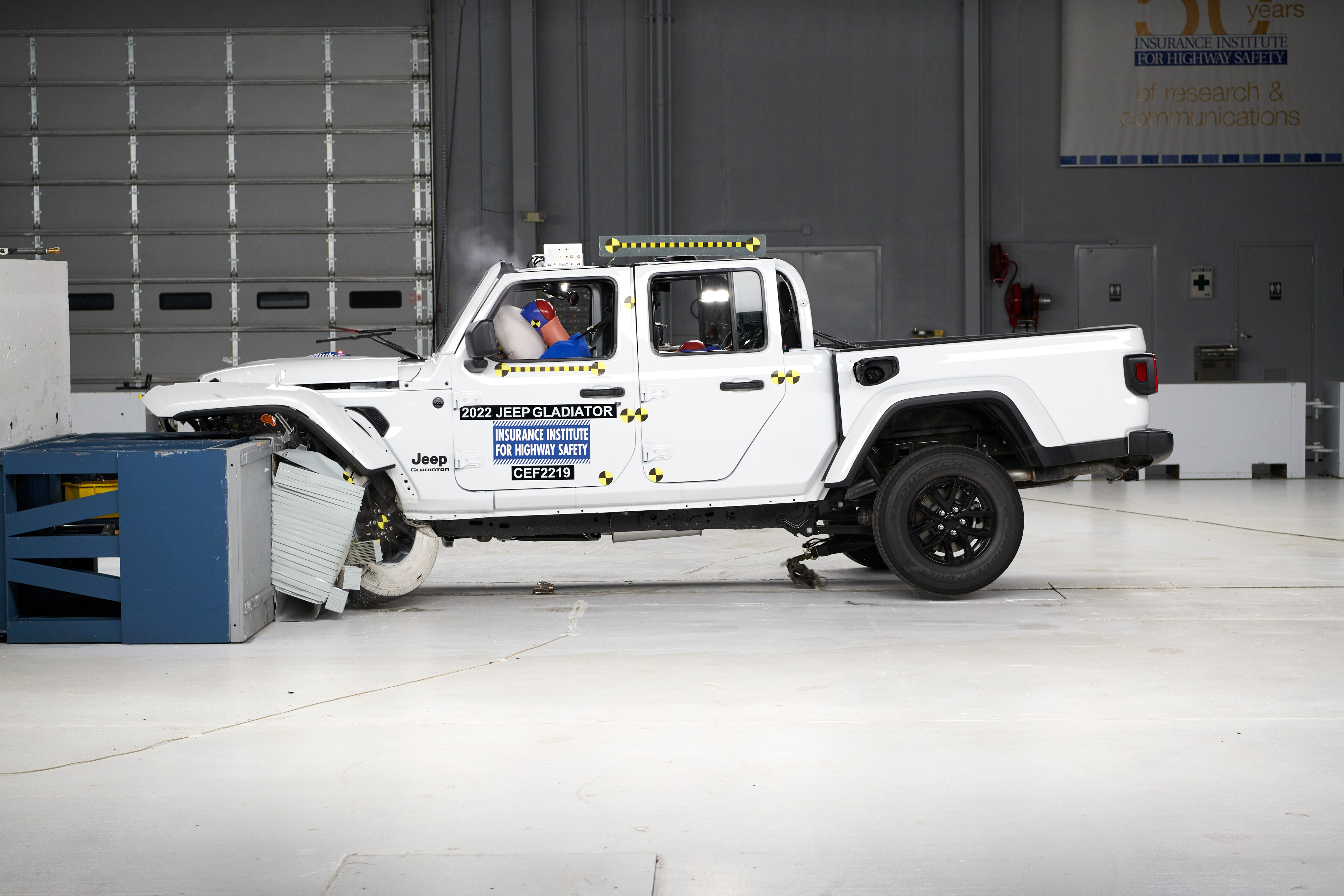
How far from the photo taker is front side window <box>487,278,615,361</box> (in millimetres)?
7148

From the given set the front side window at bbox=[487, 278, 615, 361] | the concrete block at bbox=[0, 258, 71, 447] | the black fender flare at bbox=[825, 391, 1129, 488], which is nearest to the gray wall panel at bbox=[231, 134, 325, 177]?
the concrete block at bbox=[0, 258, 71, 447]

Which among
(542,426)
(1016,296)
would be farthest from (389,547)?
(1016,296)

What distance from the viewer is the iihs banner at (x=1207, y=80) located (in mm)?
17578

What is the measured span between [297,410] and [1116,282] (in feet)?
45.9

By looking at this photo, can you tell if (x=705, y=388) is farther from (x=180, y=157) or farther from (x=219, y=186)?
(x=180, y=157)

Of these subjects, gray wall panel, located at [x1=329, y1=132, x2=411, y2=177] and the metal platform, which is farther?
gray wall panel, located at [x1=329, y1=132, x2=411, y2=177]

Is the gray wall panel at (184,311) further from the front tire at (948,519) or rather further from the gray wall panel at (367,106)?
the front tire at (948,519)

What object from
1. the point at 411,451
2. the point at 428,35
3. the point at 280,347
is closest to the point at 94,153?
the point at 280,347

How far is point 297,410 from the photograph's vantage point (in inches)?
272

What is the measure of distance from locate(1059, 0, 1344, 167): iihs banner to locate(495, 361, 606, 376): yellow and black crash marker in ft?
42.4

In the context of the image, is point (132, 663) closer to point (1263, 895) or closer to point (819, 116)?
point (1263, 895)

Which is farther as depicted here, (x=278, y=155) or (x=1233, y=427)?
(x=278, y=155)

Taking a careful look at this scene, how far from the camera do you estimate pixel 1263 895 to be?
10.6ft

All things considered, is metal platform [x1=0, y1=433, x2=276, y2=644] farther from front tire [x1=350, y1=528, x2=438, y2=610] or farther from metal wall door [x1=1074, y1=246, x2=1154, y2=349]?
metal wall door [x1=1074, y1=246, x2=1154, y2=349]
